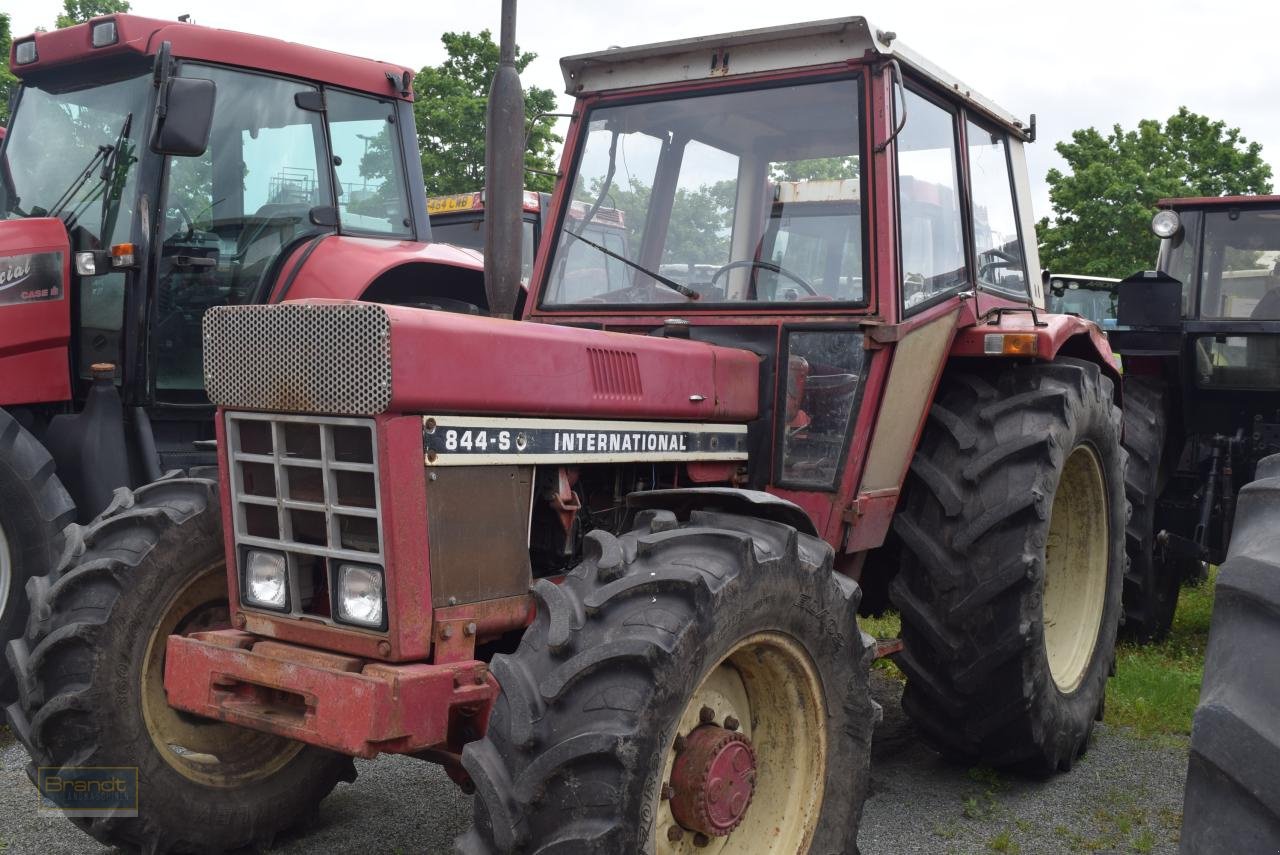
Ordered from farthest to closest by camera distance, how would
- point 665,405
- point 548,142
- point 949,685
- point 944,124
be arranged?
point 548,142 → point 944,124 → point 949,685 → point 665,405

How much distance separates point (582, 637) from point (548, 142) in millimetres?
18281

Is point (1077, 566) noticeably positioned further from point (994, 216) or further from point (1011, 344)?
point (994, 216)

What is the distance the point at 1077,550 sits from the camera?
4.92 meters

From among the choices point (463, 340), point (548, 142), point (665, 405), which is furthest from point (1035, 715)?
point (548, 142)

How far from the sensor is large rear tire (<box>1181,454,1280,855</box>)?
64.7 inches

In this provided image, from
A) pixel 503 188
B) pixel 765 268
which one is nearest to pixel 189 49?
pixel 503 188

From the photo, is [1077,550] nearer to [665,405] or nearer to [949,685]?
[949,685]

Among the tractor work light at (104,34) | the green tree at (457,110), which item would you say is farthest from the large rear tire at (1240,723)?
the green tree at (457,110)

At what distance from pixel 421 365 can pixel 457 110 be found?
1938 centimetres

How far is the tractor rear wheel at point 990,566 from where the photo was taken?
13.0ft

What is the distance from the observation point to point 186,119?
16.4 ft

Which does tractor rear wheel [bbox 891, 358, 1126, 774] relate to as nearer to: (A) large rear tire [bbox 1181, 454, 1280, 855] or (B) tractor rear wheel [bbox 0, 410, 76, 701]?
(A) large rear tire [bbox 1181, 454, 1280, 855]

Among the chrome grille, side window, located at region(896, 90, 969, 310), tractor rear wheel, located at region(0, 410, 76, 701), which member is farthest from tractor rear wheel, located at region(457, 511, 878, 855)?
tractor rear wheel, located at region(0, 410, 76, 701)

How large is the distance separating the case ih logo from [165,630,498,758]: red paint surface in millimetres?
2979
